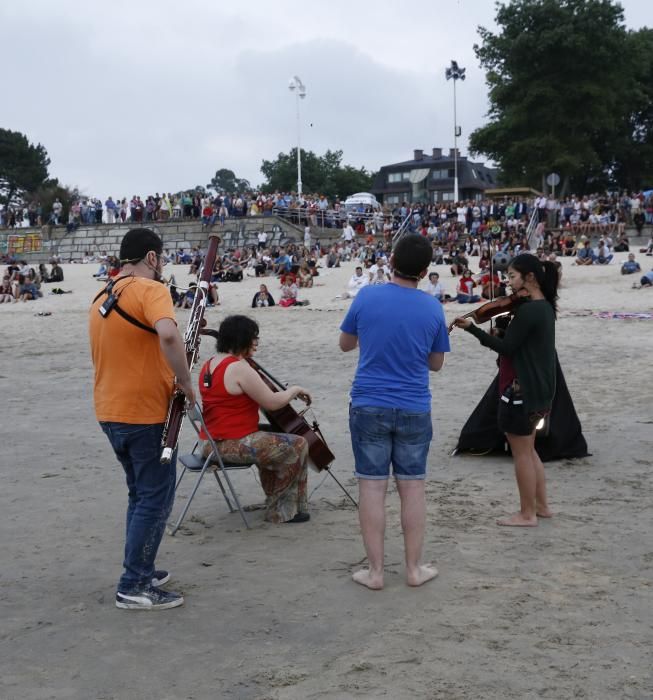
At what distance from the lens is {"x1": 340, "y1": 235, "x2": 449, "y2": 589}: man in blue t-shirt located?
4.05m

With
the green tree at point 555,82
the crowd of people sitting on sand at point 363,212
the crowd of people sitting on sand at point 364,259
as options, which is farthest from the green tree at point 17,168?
the crowd of people sitting on sand at point 364,259

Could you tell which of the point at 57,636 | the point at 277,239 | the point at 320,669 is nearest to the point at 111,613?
the point at 57,636

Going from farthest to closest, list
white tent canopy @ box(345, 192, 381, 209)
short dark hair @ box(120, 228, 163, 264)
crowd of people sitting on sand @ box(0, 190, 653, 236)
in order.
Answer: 1. white tent canopy @ box(345, 192, 381, 209)
2. crowd of people sitting on sand @ box(0, 190, 653, 236)
3. short dark hair @ box(120, 228, 163, 264)

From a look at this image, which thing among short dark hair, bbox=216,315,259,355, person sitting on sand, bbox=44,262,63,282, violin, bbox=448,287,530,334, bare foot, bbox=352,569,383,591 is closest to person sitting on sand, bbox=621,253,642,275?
person sitting on sand, bbox=44,262,63,282

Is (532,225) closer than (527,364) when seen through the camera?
No

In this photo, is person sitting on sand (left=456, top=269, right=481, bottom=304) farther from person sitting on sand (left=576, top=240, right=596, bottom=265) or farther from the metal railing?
the metal railing

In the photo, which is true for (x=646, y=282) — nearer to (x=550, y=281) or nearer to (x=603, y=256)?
(x=603, y=256)

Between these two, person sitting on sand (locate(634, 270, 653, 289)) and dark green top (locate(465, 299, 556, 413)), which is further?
person sitting on sand (locate(634, 270, 653, 289))

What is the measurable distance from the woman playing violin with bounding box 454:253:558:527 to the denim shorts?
98 cm

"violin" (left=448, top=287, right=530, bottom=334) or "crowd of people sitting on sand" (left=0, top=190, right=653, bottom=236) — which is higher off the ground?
"crowd of people sitting on sand" (left=0, top=190, right=653, bottom=236)

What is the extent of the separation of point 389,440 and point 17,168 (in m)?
96.2

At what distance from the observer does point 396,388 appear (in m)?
4.05

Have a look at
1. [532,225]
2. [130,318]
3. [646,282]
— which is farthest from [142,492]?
[532,225]

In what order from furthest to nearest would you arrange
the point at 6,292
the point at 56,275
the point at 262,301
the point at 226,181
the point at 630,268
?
the point at 226,181
the point at 56,275
the point at 6,292
the point at 630,268
the point at 262,301
